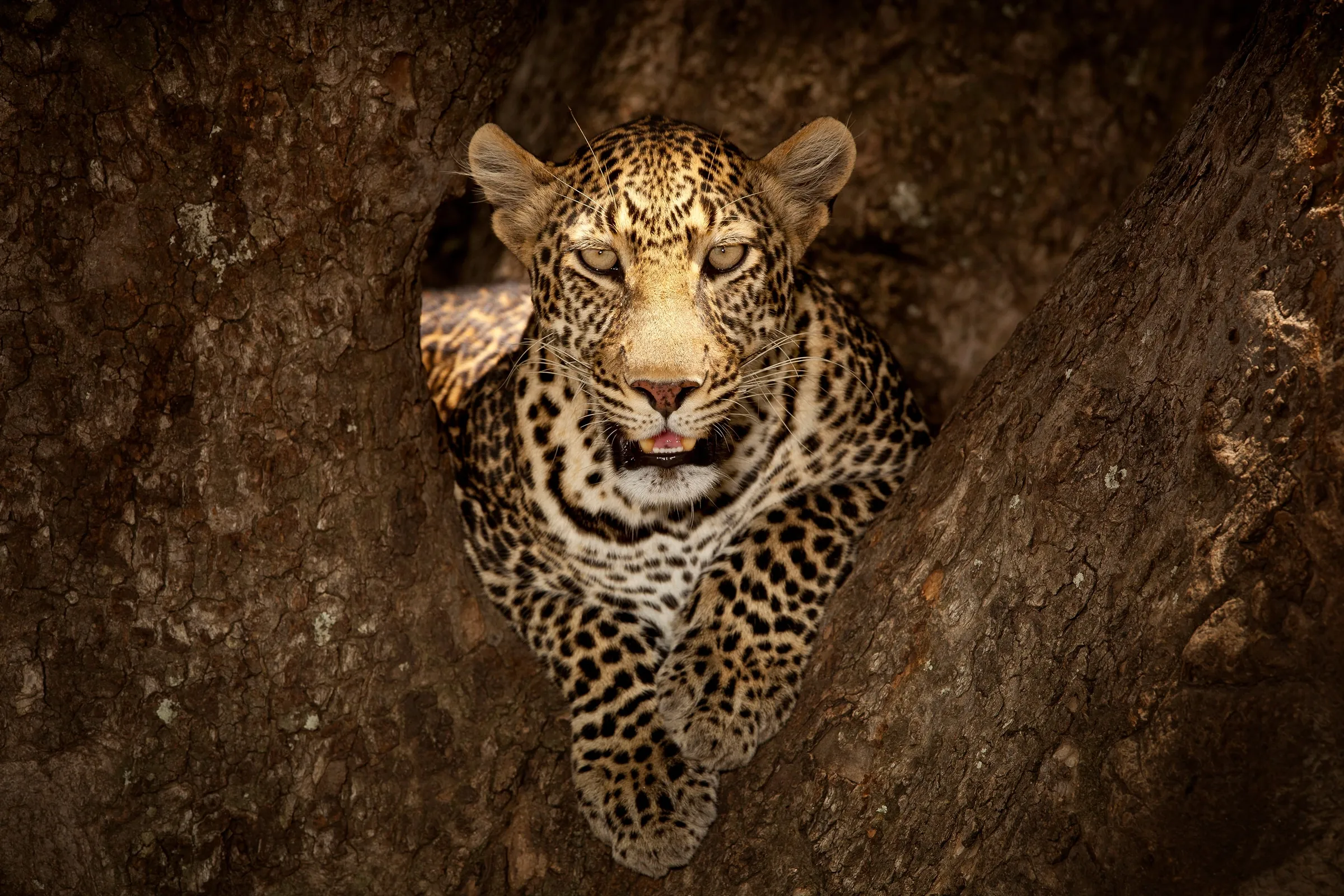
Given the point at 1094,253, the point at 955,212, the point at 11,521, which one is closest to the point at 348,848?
the point at 11,521

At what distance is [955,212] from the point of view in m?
6.66

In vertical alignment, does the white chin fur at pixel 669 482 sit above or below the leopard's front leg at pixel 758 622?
above

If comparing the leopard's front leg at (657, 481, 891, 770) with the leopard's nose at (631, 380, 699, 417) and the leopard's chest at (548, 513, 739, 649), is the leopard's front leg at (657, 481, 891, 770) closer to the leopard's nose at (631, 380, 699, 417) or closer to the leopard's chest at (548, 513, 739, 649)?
the leopard's chest at (548, 513, 739, 649)

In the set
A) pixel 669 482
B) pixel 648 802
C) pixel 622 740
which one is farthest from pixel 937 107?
pixel 648 802

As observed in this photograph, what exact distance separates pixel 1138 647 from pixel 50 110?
2.92 metres

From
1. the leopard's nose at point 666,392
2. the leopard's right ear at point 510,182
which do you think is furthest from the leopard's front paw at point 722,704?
the leopard's right ear at point 510,182

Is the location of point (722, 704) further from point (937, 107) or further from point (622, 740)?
point (937, 107)

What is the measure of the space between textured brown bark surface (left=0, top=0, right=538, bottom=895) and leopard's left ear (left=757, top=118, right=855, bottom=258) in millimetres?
916

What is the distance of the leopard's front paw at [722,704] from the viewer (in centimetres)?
364

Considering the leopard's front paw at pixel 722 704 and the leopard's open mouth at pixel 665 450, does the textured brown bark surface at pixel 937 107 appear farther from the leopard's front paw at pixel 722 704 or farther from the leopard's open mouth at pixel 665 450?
the leopard's front paw at pixel 722 704

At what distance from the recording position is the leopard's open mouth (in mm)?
3598

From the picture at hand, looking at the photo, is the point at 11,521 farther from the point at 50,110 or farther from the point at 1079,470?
the point at 1079,470

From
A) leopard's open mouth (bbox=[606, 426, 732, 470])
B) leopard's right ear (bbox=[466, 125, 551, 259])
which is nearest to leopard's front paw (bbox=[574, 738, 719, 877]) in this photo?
leopard's open mouth (bbox=[606, 426, 732, 470])

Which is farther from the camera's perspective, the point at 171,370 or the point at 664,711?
the point at 664,711
